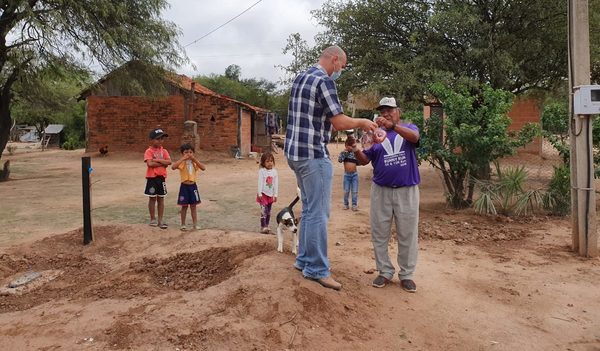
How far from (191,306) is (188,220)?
14.5 feet

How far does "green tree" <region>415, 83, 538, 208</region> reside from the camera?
27.2 feet

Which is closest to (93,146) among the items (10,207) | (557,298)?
(10,207)

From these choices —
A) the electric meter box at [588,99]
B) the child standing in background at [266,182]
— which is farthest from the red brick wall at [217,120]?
the electric meter box at [588,99]

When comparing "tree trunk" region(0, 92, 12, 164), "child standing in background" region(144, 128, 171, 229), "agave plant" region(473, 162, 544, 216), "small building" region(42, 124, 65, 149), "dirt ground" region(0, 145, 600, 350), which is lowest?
"dirt ground" region(0, 145, 600, 350)

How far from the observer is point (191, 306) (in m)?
3.62

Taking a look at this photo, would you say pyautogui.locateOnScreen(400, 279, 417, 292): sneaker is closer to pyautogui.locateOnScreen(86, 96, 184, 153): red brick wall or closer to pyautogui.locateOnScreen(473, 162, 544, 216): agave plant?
pyautogui.locateOnScreen(473, 162, 544, 216): agave plant

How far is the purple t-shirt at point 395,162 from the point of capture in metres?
4.37

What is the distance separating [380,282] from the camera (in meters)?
4.46

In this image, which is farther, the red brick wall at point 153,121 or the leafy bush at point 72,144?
the leafy bush at point 72,144

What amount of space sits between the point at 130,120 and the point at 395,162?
20156mm

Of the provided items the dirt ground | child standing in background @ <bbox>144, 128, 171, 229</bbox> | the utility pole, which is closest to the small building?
the dirt ground

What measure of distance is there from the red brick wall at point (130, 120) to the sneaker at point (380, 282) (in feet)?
60.8

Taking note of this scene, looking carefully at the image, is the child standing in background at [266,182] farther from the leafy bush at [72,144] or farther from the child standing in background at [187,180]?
the leafy bush at [72,144]

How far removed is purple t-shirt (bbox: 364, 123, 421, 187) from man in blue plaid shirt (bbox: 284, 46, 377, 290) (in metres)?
0.59
